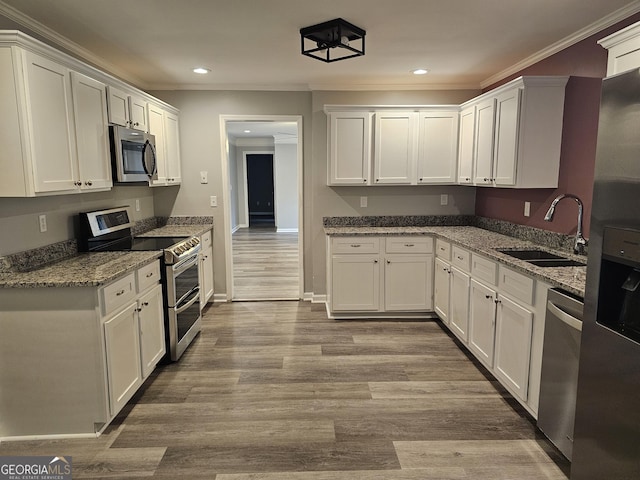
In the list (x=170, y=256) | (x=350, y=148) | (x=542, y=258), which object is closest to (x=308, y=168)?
(x=350, y=148)

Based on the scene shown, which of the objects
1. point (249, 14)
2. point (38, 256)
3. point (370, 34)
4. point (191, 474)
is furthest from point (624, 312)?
point (38, 256)

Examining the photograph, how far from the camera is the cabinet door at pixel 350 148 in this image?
14.0 feet

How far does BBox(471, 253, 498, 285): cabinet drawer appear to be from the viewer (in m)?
2.87

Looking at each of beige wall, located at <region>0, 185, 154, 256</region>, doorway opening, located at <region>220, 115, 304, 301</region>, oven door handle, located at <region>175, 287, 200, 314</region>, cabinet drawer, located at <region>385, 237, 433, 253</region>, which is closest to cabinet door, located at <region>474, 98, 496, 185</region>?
cabinet drawer, located at <region>385, 237, 433, 253</region>

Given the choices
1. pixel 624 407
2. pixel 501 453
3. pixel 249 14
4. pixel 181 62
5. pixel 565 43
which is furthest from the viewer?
pixel 181 62

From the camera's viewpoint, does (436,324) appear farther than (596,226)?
Yes

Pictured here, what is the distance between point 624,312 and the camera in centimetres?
164

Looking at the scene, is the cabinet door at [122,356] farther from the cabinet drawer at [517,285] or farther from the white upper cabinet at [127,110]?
the cabinet drawer at [517,285]

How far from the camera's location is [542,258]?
2971mm

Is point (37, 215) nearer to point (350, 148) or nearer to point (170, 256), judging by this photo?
point (170, 256)

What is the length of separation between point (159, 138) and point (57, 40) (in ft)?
3.90

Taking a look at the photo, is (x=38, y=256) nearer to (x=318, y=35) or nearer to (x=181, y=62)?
(x=181, y=62)

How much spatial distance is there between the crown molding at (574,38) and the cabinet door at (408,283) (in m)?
1.96

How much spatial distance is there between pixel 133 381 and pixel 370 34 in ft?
9.60
